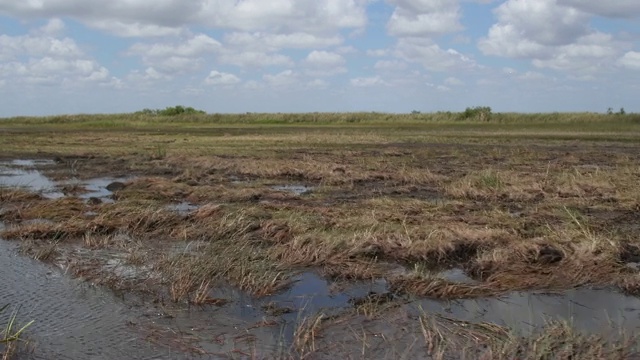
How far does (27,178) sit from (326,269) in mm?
14829

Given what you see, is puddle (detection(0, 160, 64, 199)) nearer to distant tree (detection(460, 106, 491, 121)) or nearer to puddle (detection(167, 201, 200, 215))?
puddle (detection(167, 201, 200, 215))


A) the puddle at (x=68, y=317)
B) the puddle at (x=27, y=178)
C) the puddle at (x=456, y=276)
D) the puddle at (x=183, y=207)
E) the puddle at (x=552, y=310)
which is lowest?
the puddle at (x=68, y=317)

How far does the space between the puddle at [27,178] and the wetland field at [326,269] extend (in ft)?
0.93

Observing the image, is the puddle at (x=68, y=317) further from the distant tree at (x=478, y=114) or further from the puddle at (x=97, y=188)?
the distant tree at (x=478, y=114)

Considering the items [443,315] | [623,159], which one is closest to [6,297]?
[443,315]

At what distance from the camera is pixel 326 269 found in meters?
9.94

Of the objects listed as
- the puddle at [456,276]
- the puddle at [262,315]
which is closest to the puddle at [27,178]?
the puddle at [262,315]

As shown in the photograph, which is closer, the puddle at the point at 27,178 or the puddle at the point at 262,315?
the puddle at the point at 262,315

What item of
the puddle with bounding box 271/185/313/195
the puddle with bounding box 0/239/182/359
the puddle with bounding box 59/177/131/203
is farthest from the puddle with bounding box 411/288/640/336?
the puddle with bounding box 59/177/131/203

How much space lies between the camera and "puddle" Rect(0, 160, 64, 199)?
1783 cm

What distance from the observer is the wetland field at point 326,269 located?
7.23 meters

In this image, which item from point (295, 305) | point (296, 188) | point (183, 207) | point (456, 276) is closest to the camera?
point (295, 305)

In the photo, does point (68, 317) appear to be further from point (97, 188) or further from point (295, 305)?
point (97, 188)

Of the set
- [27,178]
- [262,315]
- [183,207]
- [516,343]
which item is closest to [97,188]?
[27,178]
